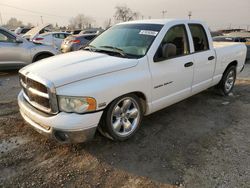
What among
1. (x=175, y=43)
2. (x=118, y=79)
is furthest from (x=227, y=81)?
(x=118, y=79)

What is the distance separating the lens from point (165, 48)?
3.39 metres

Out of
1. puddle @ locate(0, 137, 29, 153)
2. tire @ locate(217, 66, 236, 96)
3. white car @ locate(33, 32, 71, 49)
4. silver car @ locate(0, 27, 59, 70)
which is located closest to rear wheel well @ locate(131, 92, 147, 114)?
puddle @ locate(0, 137, 29, 153)

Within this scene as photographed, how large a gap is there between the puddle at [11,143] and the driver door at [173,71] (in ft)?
6.89

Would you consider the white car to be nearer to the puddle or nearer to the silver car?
the silver car

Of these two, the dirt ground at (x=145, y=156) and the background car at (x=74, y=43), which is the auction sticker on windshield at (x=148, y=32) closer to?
→ the dirt ground at (x=145, y=156)

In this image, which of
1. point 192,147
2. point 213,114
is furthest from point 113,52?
point 213,114

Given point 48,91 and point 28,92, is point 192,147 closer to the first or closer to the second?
point 48,91

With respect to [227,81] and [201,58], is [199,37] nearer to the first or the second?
[201,58]

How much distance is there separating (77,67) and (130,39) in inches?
46.9

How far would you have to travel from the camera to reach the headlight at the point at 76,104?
8.68 feet

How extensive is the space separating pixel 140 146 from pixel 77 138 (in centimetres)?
98

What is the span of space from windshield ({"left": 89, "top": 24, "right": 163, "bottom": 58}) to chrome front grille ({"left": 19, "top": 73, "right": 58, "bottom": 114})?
1304 mm

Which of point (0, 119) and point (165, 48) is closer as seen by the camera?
point (165, 48)

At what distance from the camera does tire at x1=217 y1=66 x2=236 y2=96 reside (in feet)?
17.6
